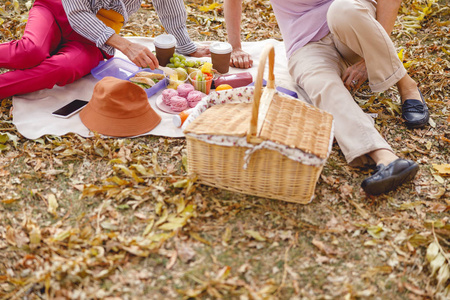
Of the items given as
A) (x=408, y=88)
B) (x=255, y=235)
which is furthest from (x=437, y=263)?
(x=408, y=88)

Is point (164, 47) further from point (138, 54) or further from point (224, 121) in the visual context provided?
point (224, 121)

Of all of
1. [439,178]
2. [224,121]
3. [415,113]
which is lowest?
[439,178]

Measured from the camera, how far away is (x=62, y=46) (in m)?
3.11

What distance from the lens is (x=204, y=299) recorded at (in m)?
1.79

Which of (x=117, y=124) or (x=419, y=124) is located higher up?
(x=117, y=124)

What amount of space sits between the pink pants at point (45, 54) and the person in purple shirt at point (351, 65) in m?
1.22

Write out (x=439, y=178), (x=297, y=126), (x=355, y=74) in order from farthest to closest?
(x=355, y=74)
(x=439, y=178)
(x=297, y=126)

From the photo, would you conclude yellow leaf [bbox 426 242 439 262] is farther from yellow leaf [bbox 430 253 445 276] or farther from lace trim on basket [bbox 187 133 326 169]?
lace trim on basket [bbox 187 133 326 169]

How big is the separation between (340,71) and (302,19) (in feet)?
1.58

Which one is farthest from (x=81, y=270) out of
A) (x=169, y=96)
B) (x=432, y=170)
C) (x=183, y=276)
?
(x=432, y=170)

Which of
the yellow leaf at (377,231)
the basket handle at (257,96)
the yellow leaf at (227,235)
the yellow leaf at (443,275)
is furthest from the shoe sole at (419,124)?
the yellow leaf at (227,235)

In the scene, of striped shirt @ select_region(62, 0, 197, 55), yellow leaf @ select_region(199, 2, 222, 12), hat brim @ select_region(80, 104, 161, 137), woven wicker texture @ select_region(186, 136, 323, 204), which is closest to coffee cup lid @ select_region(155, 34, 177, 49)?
striped shirt @ select_region(62, 0, 197, 55)

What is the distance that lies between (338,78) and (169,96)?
46.9 inches

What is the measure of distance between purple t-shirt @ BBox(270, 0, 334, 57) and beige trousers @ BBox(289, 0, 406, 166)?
0.42ft
